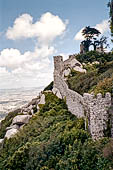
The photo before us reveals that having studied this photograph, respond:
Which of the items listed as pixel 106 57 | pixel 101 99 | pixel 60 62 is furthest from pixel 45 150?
pixel 106 57

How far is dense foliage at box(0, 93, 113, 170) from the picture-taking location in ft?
29.7

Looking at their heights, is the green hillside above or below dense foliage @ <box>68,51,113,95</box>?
below

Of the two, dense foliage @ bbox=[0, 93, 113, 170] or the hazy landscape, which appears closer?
dense foliage @ bbox=[0, 93, 113, 170]

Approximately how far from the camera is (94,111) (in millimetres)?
10016

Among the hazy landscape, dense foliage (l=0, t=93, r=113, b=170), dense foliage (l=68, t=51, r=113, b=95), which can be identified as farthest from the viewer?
the hazy landscape

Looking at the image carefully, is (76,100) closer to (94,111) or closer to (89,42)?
(94,111)

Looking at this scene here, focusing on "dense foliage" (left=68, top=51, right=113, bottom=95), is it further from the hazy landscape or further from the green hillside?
the hazy landscape

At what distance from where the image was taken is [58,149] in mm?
11102

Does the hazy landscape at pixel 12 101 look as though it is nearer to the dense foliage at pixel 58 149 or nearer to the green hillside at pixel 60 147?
the green hillside at pixel 60 147

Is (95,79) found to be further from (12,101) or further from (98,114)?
(12,101)

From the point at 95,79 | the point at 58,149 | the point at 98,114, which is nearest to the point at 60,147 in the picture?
the point at 58,149

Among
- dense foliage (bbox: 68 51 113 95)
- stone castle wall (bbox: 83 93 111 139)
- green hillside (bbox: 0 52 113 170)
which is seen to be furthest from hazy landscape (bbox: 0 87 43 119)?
stone castle wall (bbox: 83 93 111 139)

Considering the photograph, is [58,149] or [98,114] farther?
[58,149]

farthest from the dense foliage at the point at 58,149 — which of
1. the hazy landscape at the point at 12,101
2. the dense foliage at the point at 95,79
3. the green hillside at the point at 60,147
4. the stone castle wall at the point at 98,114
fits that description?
the hazy landscape at the point at 12,101
